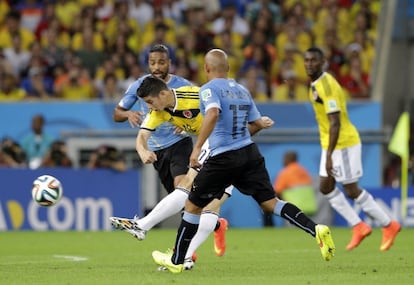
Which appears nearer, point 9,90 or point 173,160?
point 173,160

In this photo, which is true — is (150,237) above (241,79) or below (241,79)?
below

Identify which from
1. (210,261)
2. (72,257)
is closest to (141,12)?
(72,257)

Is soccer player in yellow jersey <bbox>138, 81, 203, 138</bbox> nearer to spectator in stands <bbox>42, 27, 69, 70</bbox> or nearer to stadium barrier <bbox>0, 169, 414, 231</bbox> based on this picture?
stadium barrier <bbox>0, 169, 414, 231</bbox>

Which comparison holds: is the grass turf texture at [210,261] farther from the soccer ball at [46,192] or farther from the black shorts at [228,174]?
the black shorts at [228,174]

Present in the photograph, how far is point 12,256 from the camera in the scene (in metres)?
13.5

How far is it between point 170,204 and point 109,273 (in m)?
1.14

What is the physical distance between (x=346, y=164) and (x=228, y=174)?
A: 13.8ft

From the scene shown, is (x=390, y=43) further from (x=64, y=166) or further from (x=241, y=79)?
(x=64, y=166)

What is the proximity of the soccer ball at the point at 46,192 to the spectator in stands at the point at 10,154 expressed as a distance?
662cm

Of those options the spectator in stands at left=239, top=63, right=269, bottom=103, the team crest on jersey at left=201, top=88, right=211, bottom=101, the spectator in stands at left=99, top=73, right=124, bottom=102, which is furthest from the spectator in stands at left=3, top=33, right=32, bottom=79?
the team crest on jersey at left=201, top=88, right=211, bottom=101

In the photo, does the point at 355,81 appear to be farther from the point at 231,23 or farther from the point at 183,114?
the point at 183,114

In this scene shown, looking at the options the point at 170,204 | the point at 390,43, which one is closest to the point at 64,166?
the point at 390,43

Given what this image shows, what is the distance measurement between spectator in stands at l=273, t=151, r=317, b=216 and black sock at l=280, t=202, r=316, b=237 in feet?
32.3

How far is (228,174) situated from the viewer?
10664 millimetres
